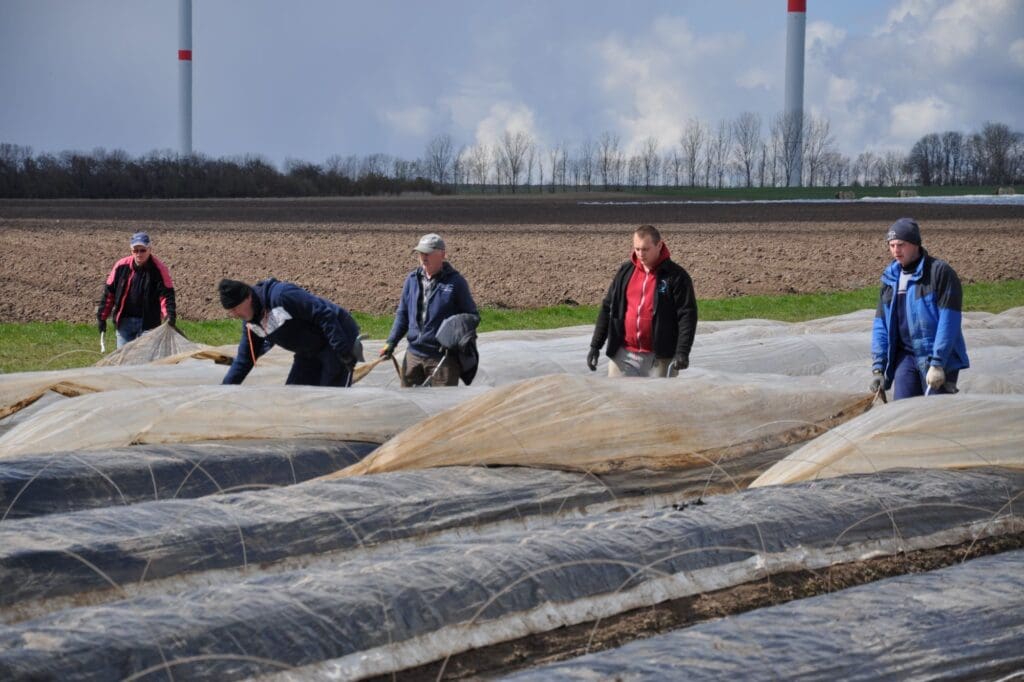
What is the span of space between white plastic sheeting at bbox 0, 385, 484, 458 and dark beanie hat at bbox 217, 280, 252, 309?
50 cm

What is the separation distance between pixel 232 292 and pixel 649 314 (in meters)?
2.27

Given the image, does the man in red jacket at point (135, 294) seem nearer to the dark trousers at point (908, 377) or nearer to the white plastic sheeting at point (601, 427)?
the white plastic sheeting at point (601, 427)

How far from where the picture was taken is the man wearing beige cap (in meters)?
7.77

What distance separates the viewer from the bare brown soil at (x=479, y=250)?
1969 centimetres

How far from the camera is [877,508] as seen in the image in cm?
464

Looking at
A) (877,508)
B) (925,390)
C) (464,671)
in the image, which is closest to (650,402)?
(877,508)

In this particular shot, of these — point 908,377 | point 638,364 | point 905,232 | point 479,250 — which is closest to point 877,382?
point 908,377

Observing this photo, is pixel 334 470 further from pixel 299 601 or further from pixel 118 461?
pixel 299 601

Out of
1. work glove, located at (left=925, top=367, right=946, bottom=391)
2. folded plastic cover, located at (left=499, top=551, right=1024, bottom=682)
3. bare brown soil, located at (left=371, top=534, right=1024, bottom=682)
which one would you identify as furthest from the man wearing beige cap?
folded plastic cover, located at (left=499, top=551, right=1024, bottom=682)

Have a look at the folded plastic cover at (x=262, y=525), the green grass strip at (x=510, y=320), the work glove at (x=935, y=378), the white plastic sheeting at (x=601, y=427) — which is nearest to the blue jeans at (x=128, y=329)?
the green grass strip at (x=510, y=320)

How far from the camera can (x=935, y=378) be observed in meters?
6.50

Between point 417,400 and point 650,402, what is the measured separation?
1414mm

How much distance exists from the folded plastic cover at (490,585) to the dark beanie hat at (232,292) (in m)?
3.07

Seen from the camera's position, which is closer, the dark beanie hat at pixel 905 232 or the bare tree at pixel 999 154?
the dark beanie hat at pixel 905 232
